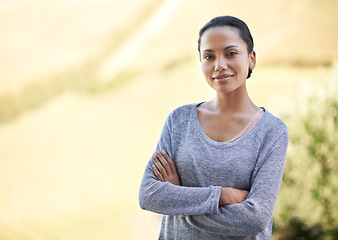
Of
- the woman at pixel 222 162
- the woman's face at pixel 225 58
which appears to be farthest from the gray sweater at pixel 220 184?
the woman's face at pixel 225 58

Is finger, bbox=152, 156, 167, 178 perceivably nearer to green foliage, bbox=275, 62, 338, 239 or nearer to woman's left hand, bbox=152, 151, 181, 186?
woman's left hand, bbox=152, 151, 181, 186

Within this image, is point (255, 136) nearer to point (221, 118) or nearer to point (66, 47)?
point (221, 118)

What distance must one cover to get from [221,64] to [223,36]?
0.27 feet

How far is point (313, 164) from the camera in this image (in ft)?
10.8

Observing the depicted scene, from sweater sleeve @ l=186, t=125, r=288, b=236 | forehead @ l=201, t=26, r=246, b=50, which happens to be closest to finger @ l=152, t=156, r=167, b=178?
sweater sleeve @ l=186, t=125, r=288, b=236

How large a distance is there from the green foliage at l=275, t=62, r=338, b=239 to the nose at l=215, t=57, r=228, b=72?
2372 millimetres

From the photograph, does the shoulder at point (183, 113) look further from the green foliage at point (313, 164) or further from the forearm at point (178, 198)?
the green foliage at point (313, 164)

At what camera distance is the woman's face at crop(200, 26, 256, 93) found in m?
1.11

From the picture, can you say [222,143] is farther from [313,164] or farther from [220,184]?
[313,164]

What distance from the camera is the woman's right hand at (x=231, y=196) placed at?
1068mm

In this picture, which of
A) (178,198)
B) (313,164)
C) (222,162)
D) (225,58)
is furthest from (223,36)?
(313,164)

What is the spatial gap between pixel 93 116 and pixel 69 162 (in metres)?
0.57

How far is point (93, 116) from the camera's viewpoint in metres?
4.20

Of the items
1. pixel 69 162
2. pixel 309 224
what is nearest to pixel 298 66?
pixel 309 224
